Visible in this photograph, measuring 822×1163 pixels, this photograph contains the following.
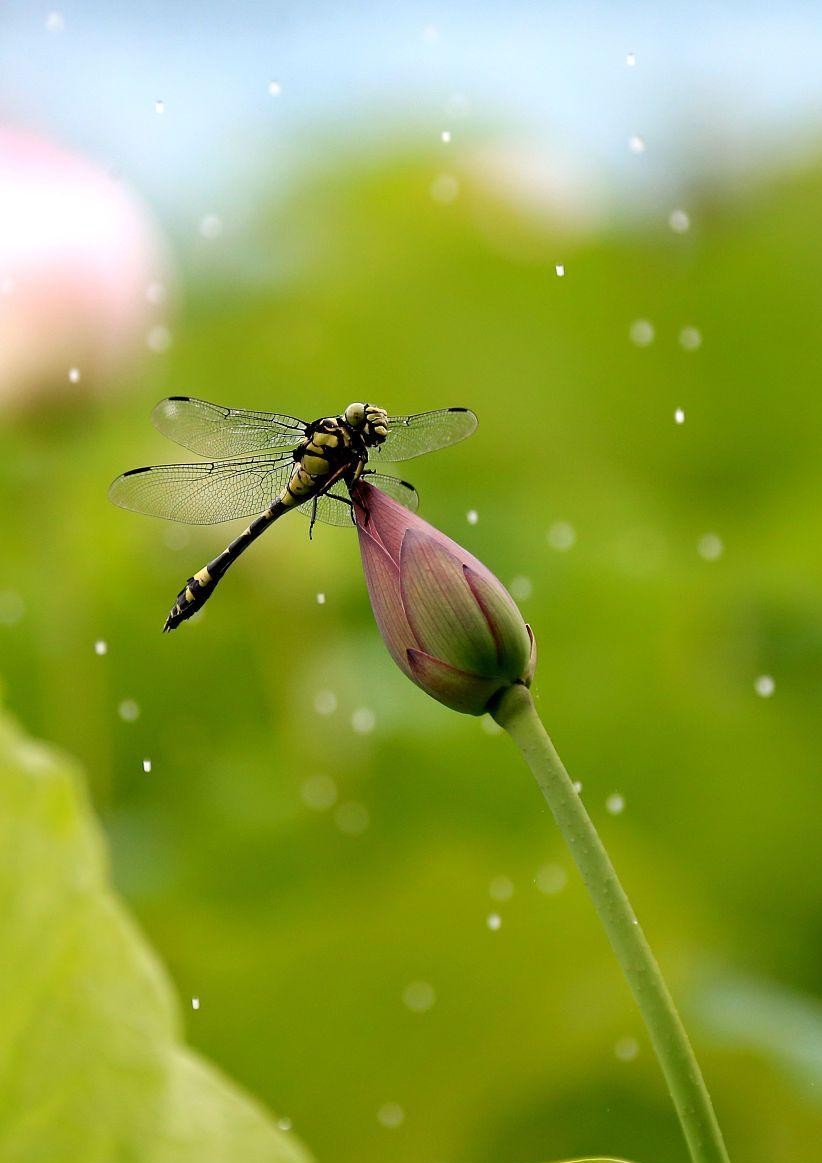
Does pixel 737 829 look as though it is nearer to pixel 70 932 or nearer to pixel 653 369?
pixel 653 369

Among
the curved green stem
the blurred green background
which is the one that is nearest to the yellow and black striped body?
the curved green stem

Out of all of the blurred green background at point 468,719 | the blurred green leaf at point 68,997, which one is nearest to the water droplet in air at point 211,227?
the blurred green background at point 468,719

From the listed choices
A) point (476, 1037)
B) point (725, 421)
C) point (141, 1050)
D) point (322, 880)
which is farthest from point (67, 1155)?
point (725, 421)

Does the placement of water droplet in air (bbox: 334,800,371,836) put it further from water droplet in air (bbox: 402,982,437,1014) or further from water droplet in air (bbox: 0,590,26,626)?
water droplet in air (bbox: 0,590,26,626)

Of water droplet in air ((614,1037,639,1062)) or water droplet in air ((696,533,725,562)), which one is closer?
water droplet in air ((614,1037,639,1062))

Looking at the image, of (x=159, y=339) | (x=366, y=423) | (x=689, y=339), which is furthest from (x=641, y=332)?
(x=366, y=423)

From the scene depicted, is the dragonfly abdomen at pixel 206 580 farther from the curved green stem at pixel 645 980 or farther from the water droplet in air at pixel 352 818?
the water droplet in air at pixel 352 818
